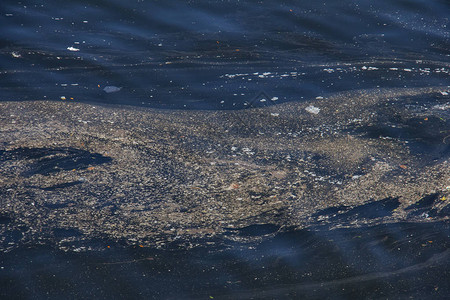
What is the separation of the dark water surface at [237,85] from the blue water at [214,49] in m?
0.02

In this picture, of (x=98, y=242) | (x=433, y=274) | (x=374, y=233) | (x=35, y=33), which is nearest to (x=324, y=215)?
(x=374, y=233)

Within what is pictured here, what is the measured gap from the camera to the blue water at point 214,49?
4512mm

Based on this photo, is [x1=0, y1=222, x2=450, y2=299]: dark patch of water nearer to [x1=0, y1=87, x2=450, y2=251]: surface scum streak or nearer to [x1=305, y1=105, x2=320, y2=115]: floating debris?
[x1=0, y1=87, x2=450, y2=251]: surface scum streak

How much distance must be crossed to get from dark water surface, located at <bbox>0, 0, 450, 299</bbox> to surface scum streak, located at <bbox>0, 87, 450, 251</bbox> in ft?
0.18

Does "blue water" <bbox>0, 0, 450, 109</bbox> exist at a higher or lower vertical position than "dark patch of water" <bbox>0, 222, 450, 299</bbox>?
higher

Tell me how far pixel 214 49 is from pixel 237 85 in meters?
0.88

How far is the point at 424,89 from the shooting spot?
4.60 metres

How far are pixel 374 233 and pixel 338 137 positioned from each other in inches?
44.7

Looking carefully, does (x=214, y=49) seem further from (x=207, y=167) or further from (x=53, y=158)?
(x=53, y=158)

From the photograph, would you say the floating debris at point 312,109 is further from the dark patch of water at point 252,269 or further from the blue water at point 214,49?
the dark patch of water at point 252,269

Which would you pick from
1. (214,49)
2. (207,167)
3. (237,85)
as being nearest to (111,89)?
(237,85)

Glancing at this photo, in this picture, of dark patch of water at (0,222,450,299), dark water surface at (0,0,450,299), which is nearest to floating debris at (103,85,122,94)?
dark water surface at (0,0,450,299)

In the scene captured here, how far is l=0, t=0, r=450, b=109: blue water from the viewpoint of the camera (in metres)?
4.51

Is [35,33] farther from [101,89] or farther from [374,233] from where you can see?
[374,233]
